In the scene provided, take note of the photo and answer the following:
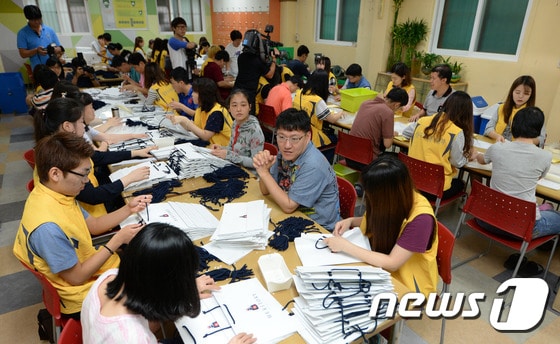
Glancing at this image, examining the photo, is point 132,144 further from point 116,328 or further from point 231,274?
point 116,328

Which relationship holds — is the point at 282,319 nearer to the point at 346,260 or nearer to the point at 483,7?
the point at 346,260

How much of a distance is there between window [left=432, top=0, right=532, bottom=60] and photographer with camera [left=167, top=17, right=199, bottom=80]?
4.31 metres

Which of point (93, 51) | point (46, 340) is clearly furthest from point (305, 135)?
point (93, 51)

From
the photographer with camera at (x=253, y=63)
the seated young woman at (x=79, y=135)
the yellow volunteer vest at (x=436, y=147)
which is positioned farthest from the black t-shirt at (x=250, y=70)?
the seated young woman at (x=79, y=135)

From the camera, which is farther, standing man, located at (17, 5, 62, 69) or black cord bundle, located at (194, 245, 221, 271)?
standing man, located at (17, 5, 62, 69)

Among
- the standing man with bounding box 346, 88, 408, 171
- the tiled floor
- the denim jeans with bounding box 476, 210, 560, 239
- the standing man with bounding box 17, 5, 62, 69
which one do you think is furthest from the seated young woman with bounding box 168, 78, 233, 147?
the standing man with bounding box 17, 5, 62, 69

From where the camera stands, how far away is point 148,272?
39.3 inches

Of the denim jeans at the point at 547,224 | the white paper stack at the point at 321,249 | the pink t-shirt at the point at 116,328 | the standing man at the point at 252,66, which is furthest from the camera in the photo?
the standing man at the point at 252,66

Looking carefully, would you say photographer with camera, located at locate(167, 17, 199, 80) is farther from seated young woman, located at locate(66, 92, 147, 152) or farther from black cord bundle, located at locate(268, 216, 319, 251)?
black cord bundle, located at locate(268, 216, 319, 251)

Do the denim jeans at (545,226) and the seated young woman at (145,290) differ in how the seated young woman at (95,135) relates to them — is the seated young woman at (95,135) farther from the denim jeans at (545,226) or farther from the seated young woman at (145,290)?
the denim jeans at (545,226)

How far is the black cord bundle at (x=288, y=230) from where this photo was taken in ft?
5.32

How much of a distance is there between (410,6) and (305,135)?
5743 mm

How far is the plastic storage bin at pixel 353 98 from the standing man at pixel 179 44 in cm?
252

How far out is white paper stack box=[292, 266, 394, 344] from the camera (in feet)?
3.79
